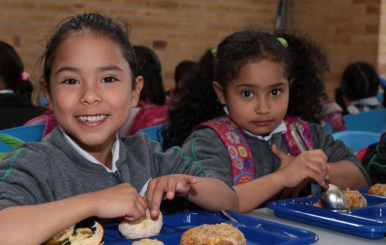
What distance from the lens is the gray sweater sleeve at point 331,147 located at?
205 cm

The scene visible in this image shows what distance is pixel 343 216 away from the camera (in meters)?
1.31

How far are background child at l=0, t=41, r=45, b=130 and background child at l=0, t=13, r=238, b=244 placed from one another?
1.67 metres

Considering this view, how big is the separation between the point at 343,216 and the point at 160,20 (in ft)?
13.1

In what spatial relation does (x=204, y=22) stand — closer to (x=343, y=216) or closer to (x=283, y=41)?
(x=283, y=41)

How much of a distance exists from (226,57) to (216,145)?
1.03ft

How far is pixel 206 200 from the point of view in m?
1.47

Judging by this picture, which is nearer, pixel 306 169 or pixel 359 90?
pixel 306 169

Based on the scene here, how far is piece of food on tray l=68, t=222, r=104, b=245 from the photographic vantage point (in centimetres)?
108

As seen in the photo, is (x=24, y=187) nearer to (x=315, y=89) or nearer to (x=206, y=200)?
(x=206, y=200)

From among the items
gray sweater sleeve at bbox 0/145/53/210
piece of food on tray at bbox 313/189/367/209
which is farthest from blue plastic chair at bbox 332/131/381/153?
gray sweater sleeve at bbox 0/145/53/210

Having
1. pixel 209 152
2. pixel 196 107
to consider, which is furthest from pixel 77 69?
pixel 196 107

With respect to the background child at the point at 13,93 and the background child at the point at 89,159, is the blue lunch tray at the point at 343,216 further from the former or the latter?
the background child at the point at 13,93

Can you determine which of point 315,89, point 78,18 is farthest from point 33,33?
point 78,18

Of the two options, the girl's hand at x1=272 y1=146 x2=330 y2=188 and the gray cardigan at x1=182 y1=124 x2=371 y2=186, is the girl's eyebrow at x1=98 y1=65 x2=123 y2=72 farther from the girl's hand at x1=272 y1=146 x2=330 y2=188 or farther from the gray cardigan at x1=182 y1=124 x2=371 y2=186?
the girl's hand at x1=272 y1=146 x2=330 y2=188
